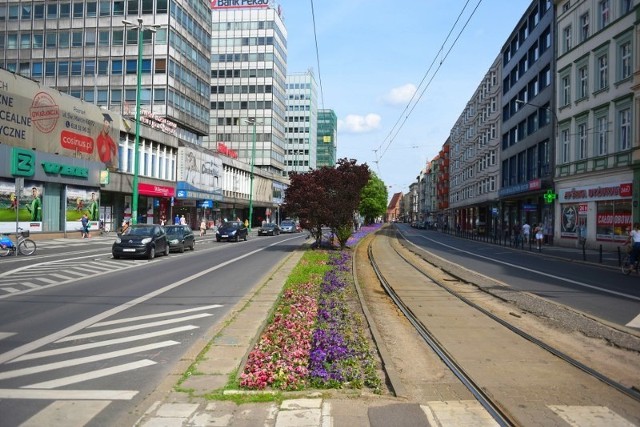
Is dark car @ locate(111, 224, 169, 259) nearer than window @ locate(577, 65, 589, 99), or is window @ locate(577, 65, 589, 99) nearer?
dark car @ locate(111, 224, 169, 259)

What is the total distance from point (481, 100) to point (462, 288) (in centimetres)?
5943

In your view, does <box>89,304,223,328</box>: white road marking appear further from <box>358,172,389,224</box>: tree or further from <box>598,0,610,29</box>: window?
<box>358,172,389,224</box>: tree

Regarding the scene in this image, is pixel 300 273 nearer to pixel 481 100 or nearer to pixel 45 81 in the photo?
pixel 45 81

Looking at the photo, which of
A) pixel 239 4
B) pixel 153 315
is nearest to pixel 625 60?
pixel 153 315

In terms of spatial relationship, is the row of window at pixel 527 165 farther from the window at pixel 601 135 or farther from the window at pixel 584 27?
the window at pixel 584 27

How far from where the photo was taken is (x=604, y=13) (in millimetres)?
31266

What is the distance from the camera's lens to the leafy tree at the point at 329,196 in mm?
26406

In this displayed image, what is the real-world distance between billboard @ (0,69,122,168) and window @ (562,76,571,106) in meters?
32.8

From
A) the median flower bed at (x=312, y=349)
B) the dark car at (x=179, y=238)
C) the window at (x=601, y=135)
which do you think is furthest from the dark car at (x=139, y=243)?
the window at (x=601, y=135)

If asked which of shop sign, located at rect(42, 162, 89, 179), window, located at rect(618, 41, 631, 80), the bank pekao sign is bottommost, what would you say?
shop sign, located at rect(42, 162, 89, 179)

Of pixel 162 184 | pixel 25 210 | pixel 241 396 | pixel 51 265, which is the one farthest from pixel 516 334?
pixel 162 184

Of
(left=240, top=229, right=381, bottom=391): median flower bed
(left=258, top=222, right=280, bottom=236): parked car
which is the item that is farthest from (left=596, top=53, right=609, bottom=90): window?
(left=258, top=222, right=280, bottom=236): parked car

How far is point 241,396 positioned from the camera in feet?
16.5

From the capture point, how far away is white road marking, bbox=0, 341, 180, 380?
5863mm
